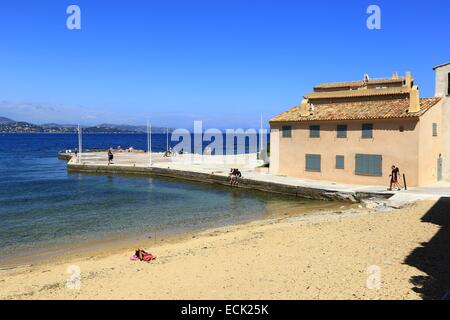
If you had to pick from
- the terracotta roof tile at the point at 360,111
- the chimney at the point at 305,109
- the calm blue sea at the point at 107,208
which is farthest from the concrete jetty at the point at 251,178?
the chimney at the point at 305,109

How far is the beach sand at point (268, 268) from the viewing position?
8.97m

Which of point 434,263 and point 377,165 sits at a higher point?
point 377,165

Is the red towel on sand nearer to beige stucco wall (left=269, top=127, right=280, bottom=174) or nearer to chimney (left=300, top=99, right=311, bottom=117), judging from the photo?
chimney (left=300, top=99, right=311, bottom=117)

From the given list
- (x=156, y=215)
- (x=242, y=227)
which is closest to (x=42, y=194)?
(x=156, y=215)

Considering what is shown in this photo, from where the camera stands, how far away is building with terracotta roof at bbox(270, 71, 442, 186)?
2445 centimetres

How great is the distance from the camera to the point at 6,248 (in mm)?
15711

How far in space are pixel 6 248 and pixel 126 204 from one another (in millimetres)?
10178

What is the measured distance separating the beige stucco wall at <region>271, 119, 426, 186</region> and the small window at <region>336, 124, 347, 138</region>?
0.23 m

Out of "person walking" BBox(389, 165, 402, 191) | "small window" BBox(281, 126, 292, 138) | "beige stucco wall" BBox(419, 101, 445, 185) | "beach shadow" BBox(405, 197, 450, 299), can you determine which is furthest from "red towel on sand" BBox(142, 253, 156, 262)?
"small window" BBox(281, 126, 292, 138)

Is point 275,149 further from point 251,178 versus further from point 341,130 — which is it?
point 341,130

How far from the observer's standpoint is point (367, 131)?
26234mm

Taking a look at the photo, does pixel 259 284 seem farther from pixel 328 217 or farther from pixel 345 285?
pixel 328 217

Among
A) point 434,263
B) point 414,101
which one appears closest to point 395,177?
point 414,101

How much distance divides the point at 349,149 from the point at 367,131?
1.58m
